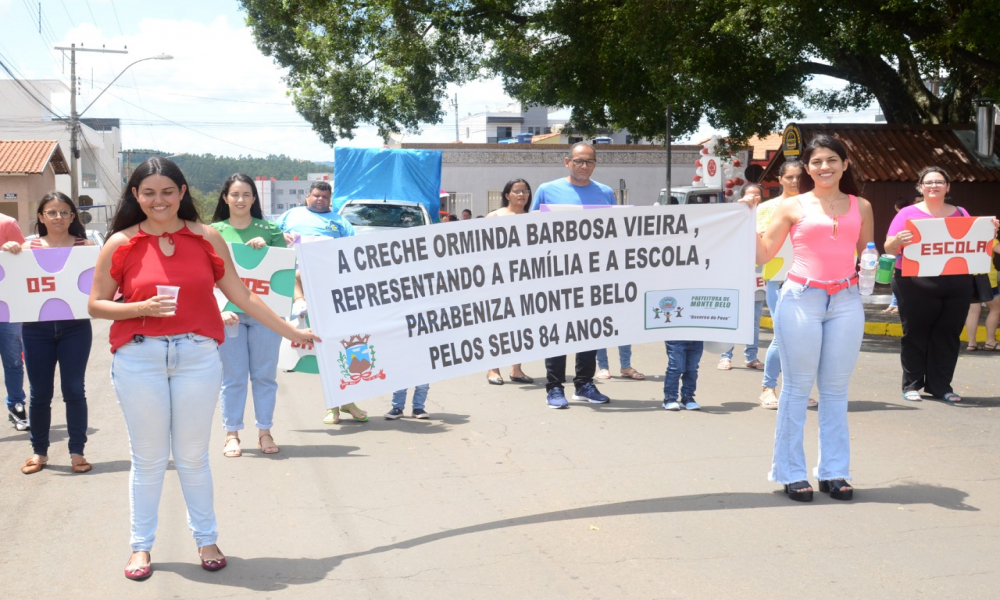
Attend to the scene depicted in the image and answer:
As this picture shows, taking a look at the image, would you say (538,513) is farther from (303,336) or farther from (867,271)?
(867,271)

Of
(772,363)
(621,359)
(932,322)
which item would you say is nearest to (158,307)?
(772,363)

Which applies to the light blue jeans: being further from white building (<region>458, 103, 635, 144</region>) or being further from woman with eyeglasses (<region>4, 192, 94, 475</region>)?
white building (<region>458, 103, 635, 144</region>)

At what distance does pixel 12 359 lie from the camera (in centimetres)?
842

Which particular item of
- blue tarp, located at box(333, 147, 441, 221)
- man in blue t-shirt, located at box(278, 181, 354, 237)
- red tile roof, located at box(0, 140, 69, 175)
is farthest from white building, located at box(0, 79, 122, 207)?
man in blue t-shirt, located at box(278, 181, 354, 237)

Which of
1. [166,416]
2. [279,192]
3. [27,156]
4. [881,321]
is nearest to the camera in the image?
[166,416]

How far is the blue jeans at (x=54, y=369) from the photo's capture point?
23.1 ft

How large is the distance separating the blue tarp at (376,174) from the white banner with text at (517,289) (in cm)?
1723

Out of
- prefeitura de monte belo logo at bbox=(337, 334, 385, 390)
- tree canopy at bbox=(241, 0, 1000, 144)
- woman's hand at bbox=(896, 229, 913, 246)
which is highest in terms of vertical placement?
tree canopy at bbox=(241, 0, 1000, 144)

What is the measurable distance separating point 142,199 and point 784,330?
359 centimetres

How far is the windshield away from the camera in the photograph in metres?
22.1

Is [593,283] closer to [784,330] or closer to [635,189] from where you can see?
[784,330]

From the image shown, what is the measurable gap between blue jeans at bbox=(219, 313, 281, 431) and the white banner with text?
5.89 feet

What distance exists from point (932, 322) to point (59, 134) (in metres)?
73.2

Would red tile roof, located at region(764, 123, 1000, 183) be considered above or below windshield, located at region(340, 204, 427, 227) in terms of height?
above
